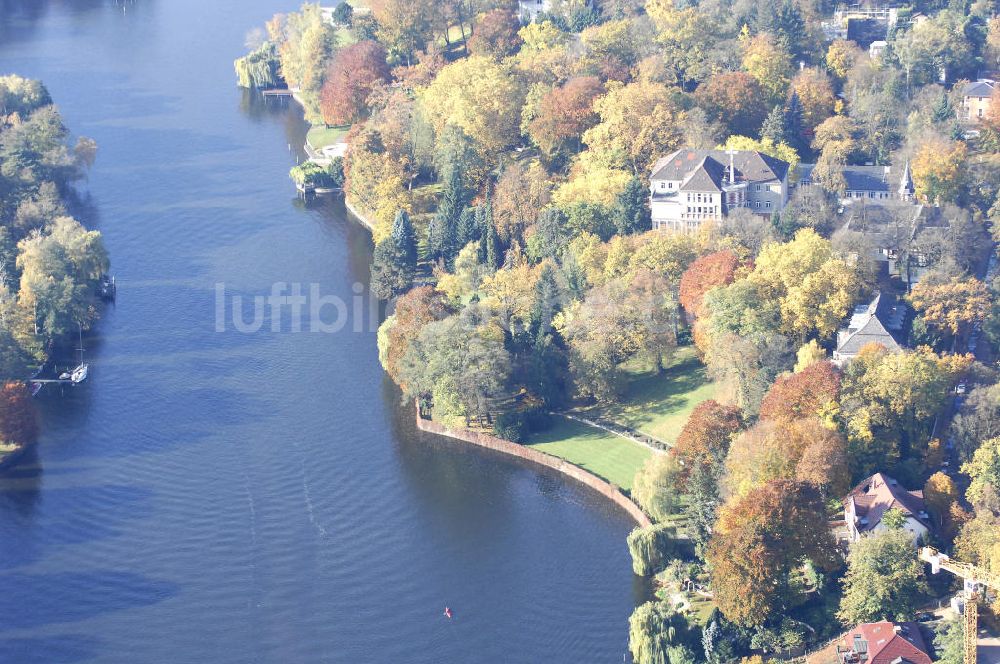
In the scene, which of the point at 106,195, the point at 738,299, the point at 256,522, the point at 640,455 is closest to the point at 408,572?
the point at 256,522

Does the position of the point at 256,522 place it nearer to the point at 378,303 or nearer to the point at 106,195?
the point at 378,303

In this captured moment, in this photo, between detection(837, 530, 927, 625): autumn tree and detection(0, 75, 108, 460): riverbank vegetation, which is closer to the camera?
detection(837, 530, 927, 625): autumn tree

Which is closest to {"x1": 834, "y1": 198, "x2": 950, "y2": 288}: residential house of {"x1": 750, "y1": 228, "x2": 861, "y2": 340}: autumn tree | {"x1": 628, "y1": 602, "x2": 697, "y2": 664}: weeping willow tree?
{"x1": 750, "y1": 228, "x2": 861, "y2": 340}: autumn tree

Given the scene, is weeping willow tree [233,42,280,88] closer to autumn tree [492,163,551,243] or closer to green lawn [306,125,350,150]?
green lawn [306,125,350,150]

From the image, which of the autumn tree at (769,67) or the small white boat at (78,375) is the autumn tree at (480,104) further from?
the small white boat at (78,375)

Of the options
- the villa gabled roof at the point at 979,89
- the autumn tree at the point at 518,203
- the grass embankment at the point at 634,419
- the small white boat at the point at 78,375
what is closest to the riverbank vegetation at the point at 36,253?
the small white boat at the point at 78,375

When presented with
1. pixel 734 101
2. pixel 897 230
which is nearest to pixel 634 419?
pixel 897 230
